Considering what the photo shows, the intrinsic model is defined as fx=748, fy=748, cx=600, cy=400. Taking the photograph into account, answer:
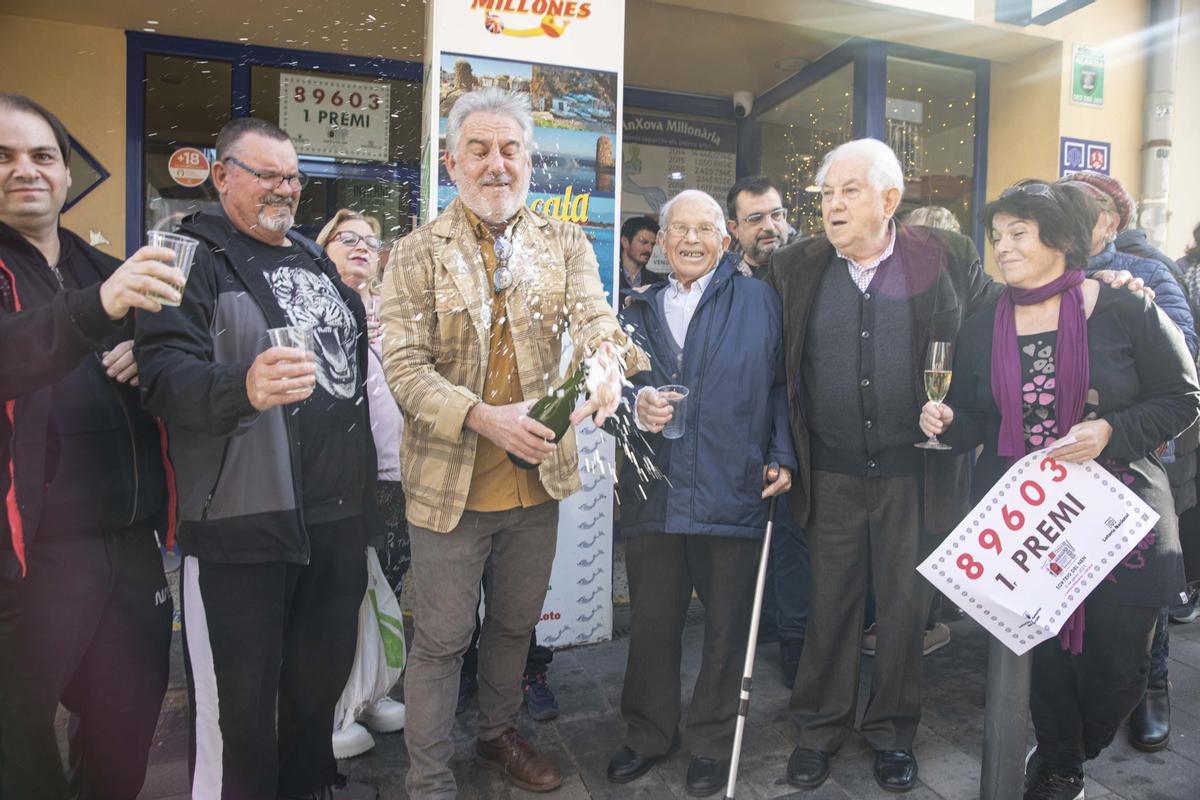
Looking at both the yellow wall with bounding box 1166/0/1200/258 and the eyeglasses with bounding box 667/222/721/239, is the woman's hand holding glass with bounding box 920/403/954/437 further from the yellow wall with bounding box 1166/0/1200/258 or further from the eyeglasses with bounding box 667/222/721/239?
the yellow wall with bounding box 1166/0/1200/258

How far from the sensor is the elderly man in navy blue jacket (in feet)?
9.30

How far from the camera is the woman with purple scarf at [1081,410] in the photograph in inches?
96.0

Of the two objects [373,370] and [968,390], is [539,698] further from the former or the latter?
[968,390]

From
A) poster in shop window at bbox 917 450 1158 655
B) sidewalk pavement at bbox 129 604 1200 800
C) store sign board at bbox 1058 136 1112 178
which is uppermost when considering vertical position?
store sign board at bbox 1058 136 1112 178

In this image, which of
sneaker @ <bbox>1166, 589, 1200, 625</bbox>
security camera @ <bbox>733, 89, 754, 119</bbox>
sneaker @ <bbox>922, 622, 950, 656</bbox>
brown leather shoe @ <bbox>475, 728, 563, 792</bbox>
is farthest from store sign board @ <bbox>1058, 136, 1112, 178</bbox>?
brown leather shoe @ <bbox>475, 728, 563, 792</bbox>

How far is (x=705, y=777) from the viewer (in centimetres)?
283

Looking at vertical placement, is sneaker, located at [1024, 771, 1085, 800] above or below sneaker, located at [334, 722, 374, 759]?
above

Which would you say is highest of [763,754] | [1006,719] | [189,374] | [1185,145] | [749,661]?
[1185,145]

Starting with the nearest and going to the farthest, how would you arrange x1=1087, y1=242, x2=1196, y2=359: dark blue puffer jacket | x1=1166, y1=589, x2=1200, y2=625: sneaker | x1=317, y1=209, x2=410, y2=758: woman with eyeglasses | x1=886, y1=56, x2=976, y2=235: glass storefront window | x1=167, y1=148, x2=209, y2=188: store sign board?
1. x1=1087, y1=242, x2=1196, y2=359: dark blue puffer jacket
2. x1=317, y1=209, x2=410, y2=758: woman with eyeglasses
3. x1=1166, y1=589, x2=1200, y2=625: sneaker
4. x1=167, y1=148, x2=209, y2=188: store sign board
5. x1=886, y1=56, x2=976, y2=235: glass storefront window

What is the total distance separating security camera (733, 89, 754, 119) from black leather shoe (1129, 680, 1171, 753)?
5819 millimetres

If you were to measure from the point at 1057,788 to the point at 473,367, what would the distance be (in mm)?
2563

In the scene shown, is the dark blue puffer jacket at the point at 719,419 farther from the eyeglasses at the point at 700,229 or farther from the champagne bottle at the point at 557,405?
the champagne bottle at the point at 557,405

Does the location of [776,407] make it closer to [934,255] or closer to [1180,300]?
[934,255]

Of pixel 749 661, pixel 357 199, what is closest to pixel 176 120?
pixel 357 199
